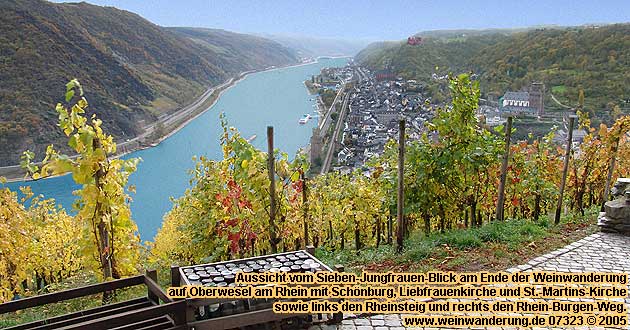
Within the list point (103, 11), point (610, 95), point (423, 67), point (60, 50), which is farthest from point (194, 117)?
point (610, 95)

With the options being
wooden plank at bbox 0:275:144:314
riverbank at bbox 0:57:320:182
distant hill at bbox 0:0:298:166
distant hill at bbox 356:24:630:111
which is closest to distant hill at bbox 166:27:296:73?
distant hill at bbox 0:0:298:166

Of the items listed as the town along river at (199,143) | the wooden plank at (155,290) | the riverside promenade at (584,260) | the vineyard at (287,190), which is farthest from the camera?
the town along river at (199,143)

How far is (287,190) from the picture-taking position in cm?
721

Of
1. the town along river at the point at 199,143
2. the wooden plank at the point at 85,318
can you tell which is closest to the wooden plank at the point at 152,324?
the wooden plank at the point at 85,318

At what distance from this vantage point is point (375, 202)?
9.40 metres

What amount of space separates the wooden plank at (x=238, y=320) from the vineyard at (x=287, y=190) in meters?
1.86

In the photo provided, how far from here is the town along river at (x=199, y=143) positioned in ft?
151

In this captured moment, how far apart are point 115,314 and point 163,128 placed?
216 feet

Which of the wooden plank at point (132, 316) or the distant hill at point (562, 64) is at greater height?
the distant hill at point (562, 64)

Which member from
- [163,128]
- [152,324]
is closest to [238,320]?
[152,324]

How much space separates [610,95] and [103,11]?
10498cm

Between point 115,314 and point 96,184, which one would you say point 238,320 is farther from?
point 96,184

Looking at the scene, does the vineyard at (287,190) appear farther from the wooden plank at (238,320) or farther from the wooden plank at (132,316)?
the wooden plank at (238,320)

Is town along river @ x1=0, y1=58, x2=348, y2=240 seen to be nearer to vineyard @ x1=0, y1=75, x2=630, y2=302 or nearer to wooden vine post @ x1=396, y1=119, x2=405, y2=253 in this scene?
vineyard @ x1=0, y1=75, x2=630, y2=302
